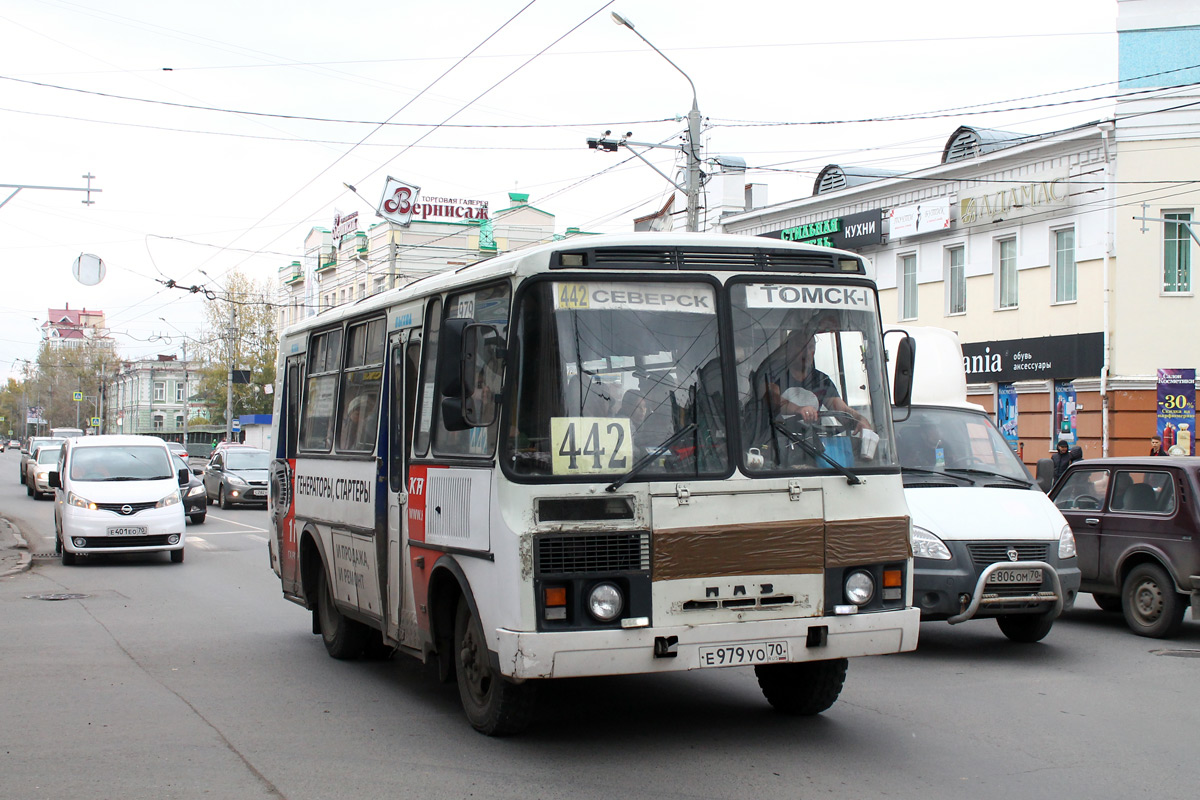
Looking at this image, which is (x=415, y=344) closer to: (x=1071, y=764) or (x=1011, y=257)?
(x=1071, y=764)

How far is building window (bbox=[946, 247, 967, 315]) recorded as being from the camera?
32.5 metres

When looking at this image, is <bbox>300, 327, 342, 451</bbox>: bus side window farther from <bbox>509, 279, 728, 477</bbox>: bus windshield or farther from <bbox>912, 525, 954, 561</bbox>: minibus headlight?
<bbox>912, 525, 954, 561</bbox>: minibus headlight

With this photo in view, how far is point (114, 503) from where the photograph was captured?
18.2 meters

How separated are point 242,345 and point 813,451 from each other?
229 feet

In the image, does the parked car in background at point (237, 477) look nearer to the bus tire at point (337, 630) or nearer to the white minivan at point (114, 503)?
the white minivan at point (114, 503)

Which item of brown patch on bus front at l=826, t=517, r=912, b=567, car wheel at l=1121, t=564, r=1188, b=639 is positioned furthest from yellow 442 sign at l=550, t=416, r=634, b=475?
car wheel at l=1121, t=564, r=1188, b=639

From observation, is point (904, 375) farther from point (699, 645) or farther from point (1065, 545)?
point (1065, 545)

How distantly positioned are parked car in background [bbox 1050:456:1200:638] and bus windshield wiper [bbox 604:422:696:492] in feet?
20.5

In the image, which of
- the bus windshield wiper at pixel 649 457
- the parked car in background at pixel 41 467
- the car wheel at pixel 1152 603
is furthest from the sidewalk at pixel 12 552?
the car wheel at pixel 1152 603

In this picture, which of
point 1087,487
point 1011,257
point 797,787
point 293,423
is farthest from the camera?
point 1011,257

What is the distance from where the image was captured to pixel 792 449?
21.6 feet

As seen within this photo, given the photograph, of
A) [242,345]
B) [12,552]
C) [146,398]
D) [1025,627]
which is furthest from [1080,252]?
[146,398]

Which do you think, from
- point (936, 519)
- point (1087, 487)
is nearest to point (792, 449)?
point (936, 519)

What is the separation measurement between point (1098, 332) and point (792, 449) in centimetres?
2396
